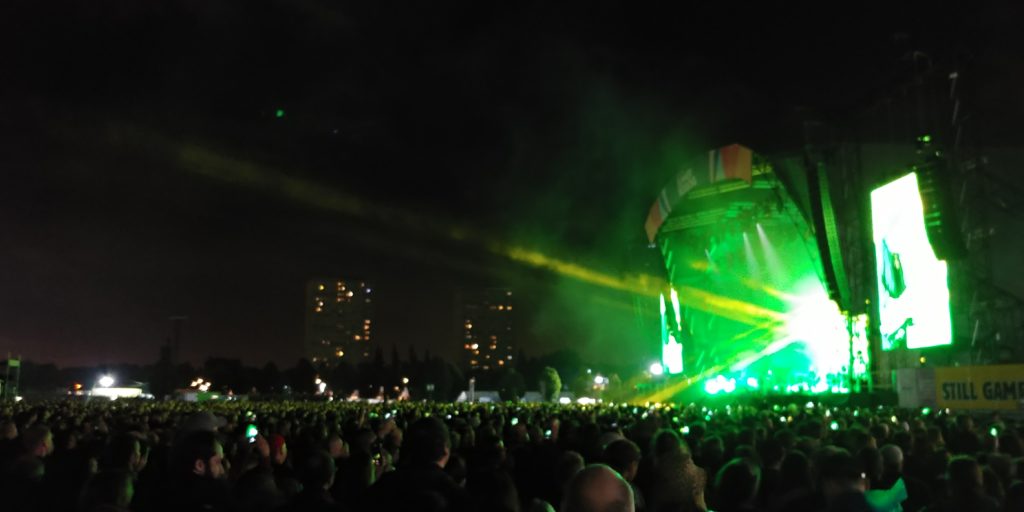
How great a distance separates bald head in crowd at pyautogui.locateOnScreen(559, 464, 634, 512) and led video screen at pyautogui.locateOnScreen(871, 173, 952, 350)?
973 inches

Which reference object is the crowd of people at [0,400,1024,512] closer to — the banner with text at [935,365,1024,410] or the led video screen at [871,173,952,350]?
the banner with text at [935,365,1024,410]

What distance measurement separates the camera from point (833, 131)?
96.5 feet

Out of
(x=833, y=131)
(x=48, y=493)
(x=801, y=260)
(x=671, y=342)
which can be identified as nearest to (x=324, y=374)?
(x=671, y=342)

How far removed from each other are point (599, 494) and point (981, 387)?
788 inches

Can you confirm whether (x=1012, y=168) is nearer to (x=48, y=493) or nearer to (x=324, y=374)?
(x=48, y=493)

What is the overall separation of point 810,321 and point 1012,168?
13.5 meters

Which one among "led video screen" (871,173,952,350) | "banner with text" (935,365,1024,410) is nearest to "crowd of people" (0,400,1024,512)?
"banner with text" (935,365,1024,410)

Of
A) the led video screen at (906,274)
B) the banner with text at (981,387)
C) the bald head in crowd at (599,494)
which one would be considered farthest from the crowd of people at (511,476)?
the led video screen at (906,274)

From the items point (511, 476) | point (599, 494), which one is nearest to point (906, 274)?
point (511, 476)

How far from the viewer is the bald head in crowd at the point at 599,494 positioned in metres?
3.07

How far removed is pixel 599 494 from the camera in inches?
121

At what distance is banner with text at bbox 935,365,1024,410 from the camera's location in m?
19.3

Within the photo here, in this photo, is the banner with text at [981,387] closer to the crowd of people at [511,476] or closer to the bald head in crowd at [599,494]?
the crowd of people at [511,476]

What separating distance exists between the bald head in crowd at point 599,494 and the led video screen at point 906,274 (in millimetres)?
24712
